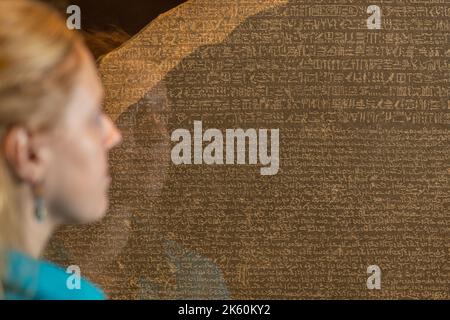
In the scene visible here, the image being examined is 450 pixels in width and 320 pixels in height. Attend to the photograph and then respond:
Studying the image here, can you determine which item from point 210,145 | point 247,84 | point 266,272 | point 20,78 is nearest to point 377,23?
point 247,84

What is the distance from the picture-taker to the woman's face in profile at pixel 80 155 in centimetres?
59

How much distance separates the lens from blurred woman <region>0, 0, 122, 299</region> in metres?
0.56

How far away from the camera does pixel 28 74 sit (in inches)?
22.1

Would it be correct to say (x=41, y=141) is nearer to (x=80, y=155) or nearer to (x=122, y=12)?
(x=80, y=155)

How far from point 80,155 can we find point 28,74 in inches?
2.9

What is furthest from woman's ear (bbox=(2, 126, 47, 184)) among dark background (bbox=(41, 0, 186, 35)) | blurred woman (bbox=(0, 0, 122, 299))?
dark background (bbox=(41, 0, 186, 35))

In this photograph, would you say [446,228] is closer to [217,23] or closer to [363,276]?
[363,276]

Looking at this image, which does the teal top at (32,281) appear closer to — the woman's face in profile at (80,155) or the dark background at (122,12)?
the woman's face in profile at (80,155)

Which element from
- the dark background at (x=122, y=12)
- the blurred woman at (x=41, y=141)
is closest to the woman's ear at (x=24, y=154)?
the blurred woman at (x=41, y=141)

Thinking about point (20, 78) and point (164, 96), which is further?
point (164, 96)

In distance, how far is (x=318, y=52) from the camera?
1546mm

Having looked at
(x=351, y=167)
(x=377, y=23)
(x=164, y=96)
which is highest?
(x=377, y=23)

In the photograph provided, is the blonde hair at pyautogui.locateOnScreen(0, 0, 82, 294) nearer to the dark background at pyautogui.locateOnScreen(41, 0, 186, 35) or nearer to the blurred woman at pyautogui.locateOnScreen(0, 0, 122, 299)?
the blurred woman at pyautogui.locateOnScreen(0, 0, 122, 299)
